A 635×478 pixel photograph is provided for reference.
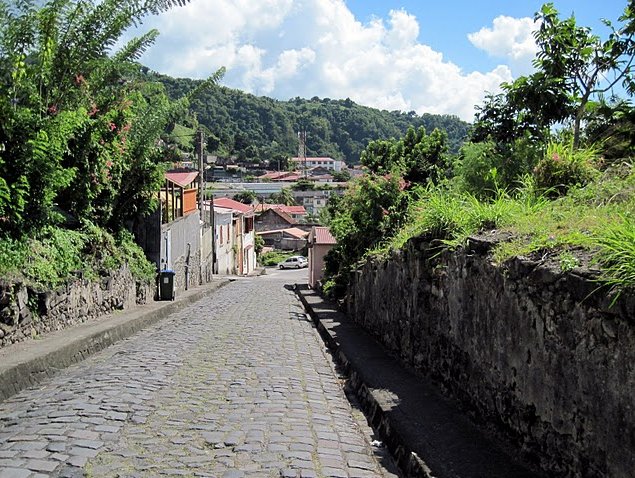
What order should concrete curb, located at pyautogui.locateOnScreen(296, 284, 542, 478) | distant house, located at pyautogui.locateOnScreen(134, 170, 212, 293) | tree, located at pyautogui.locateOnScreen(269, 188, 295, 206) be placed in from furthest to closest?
tree, located at pyautogui.locateOnScreen(269, 188, 295, 206)
distant house, located at pyautogui.locateOnScreen(134, 170, 212, 293)
concrete curb, located at pyautogui.locateOnScreen(296, 284, 542, 478)

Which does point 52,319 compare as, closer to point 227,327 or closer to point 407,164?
point 227,327

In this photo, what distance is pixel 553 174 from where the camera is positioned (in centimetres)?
755

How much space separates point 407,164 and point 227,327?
8622 mm

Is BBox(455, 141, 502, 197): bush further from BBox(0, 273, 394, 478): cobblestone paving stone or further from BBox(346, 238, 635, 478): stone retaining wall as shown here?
BBox(0, 273, 394, 478): cobblestone paving stone

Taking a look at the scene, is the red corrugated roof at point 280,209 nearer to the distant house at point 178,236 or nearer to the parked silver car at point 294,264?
the parked silver car at point 294,264

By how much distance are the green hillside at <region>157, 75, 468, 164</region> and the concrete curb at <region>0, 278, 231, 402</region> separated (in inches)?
5568

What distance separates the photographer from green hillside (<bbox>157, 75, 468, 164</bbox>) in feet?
541

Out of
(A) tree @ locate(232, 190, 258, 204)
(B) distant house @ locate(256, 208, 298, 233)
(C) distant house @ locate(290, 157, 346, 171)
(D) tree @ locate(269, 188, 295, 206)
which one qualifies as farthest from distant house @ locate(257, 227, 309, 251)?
(C) distant house @ locate(290, 157, 346, 171)

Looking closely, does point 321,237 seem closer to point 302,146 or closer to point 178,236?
point 178,236

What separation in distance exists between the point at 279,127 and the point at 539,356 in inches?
7533

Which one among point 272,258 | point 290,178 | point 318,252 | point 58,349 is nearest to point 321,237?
point 318,252

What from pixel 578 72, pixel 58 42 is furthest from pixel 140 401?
pixel 58 42

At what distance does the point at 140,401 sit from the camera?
22.5 feet

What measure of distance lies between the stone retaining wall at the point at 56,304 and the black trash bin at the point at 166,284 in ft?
12.1
